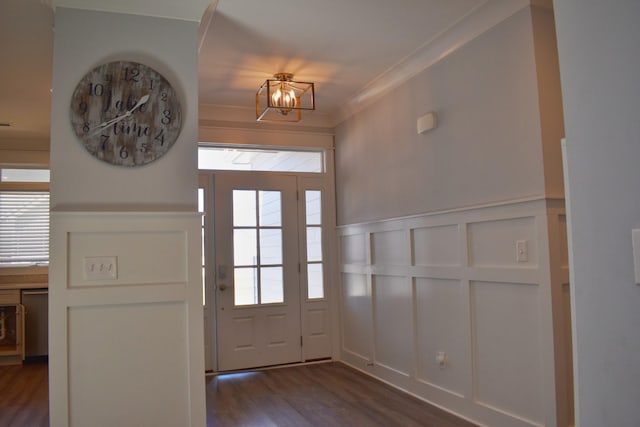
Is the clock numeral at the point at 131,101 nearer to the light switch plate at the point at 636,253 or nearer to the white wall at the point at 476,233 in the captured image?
the white wall at the point at 476,233

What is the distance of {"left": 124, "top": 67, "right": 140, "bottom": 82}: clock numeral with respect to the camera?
8.55 feet

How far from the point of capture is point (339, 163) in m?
5.23

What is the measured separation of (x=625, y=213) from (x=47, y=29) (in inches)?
130

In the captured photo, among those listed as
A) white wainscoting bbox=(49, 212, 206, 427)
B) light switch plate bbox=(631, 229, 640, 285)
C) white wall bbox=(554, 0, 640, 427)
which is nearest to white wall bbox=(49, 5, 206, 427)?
white wainscoting bbox=(49, 212, 206, 427)

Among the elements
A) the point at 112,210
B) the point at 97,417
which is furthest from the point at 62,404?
the point at 112,210

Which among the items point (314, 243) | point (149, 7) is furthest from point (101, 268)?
point (314, 243)

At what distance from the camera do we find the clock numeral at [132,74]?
2.61 metres

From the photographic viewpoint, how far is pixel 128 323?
249 centimetres

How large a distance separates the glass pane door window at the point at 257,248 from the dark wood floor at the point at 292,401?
744 mm

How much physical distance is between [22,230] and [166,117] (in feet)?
14.0

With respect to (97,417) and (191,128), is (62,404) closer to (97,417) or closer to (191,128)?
(97,417)

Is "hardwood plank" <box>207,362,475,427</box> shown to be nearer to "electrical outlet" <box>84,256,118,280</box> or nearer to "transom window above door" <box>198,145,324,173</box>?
"electrical outlet" <box>84,256,118,280</box>

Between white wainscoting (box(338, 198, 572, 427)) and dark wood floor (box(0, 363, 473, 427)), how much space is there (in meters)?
0.22

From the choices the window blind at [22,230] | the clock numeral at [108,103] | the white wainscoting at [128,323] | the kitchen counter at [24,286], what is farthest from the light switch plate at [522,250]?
the window blind at [22,230]
